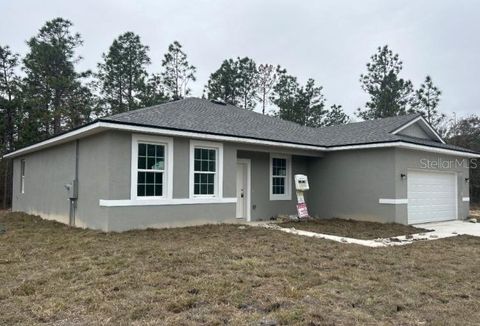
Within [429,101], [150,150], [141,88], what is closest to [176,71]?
[141,88]

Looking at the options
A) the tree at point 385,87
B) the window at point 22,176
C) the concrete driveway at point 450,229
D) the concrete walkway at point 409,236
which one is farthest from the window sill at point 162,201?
the tree at point 385,87

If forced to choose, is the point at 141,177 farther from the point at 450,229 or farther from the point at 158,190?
the point at 450,229

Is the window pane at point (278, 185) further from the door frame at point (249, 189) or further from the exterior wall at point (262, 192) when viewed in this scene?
the door frame at point (249, 189)

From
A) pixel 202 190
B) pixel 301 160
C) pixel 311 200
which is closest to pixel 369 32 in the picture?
pixel 301 160

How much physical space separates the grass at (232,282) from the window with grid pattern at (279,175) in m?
5.53

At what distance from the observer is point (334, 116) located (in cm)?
3478

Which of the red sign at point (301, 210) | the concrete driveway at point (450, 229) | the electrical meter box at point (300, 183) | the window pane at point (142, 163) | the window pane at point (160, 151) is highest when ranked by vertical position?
the window pane at point (160, 151)

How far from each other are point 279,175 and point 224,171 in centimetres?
341

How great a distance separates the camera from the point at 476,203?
80.8 feet

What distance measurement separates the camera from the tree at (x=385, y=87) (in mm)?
31672

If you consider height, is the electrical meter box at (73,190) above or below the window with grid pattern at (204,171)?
below

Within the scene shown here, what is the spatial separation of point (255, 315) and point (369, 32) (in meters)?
16.9

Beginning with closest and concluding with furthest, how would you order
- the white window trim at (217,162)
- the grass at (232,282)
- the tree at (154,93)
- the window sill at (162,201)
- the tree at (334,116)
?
the grass at (232,282) < the window sill at (162,201) < the white window trim at (217,162) < the tree at (154,93) < the tree at (334,116)

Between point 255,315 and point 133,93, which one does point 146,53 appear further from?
point 255,315
